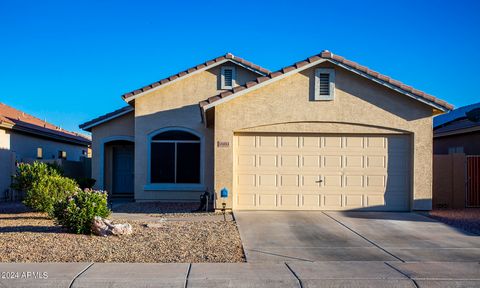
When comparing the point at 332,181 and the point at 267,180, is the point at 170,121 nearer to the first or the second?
the point at 267,180

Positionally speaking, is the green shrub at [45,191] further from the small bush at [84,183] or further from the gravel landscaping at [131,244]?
the small bush at [84,183]

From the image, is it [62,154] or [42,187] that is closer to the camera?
[42,187]

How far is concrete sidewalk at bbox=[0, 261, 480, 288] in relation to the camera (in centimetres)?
637

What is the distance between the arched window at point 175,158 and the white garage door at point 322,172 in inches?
138

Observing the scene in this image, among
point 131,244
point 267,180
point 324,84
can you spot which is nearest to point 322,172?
point 267,180

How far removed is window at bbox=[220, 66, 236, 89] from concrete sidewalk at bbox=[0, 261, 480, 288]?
10300 millimetres

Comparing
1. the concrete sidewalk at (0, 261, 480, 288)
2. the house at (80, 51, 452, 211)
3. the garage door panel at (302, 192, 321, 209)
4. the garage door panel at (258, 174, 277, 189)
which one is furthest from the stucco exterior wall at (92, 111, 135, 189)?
the concrete sidewalk at (0, 261, 480, 288)

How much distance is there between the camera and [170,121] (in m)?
16.4

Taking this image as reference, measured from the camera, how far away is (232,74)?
16906 millimetres

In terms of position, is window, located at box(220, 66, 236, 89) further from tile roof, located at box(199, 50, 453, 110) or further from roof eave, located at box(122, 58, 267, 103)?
tile roof, located at box(199, 50, 453, 110)

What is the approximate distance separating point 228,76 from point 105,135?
5.30 meters

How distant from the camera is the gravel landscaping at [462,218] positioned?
11259 millimetres

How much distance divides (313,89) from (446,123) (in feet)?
38.0

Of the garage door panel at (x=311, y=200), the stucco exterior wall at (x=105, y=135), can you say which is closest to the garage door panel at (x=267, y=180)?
the garage door panel at (x=311, y=200)
